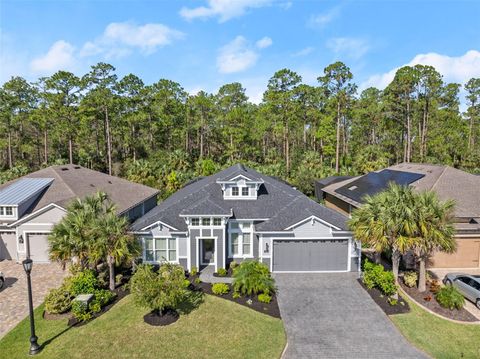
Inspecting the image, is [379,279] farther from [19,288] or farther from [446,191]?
[19,288]

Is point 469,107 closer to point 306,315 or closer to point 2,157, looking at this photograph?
point 306,315

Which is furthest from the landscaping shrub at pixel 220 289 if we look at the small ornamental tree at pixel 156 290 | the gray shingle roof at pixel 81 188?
the gray shingle roof at pixel 81 188

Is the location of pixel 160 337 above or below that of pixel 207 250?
below

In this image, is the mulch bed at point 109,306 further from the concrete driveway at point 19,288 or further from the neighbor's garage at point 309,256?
the neighbor's garage at point 309,256

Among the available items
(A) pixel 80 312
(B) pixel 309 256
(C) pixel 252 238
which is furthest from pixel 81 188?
(B) pixel 309 256

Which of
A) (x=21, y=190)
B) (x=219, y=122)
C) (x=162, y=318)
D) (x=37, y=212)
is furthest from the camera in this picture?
(x=219, y=122)

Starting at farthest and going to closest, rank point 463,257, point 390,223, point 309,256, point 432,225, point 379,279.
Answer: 1. point 463,257
2. point 309,256
3. point 379,279
4. point 390,223
5. point 432,225
